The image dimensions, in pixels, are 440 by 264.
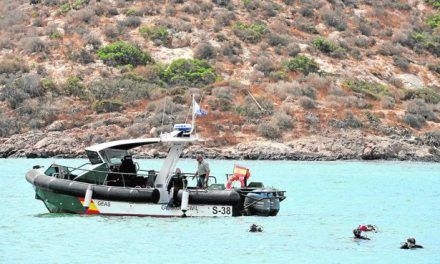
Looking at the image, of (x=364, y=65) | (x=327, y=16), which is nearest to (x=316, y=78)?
(x=364, y=65)

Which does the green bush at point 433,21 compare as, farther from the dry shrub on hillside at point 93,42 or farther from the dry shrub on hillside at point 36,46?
the dry shrub on hillside at point 36,46

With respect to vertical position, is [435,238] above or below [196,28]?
above

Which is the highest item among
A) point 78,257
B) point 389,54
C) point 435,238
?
point 78,257

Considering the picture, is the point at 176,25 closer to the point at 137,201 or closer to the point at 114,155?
the point at 114,155

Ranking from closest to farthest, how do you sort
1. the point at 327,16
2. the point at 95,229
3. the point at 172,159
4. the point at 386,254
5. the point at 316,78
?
1. the point at 386,254
2. the point at 95,229
3. the point at 172,159
4. the point at 316,78
5. the point at 327,16

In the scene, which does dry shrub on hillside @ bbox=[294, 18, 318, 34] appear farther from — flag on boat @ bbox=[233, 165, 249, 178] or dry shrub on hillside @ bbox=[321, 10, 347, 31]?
flag on boat @ bbox=[233, 165, 249, 178]

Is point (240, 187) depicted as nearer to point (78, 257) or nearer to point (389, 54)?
point (78, 257)

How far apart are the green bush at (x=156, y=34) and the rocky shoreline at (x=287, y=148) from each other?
17686mm

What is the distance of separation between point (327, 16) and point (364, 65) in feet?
A: 27.0

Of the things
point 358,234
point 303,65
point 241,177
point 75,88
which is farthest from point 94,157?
point 303,65

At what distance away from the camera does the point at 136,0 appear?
272 ft

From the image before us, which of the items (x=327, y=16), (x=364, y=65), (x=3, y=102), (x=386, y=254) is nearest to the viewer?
(x=386, y=254)

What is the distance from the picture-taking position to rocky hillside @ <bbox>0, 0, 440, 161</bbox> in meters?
62.9

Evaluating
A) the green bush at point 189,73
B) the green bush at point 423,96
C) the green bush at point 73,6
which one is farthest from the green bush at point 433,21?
the green bush at point 73,6
